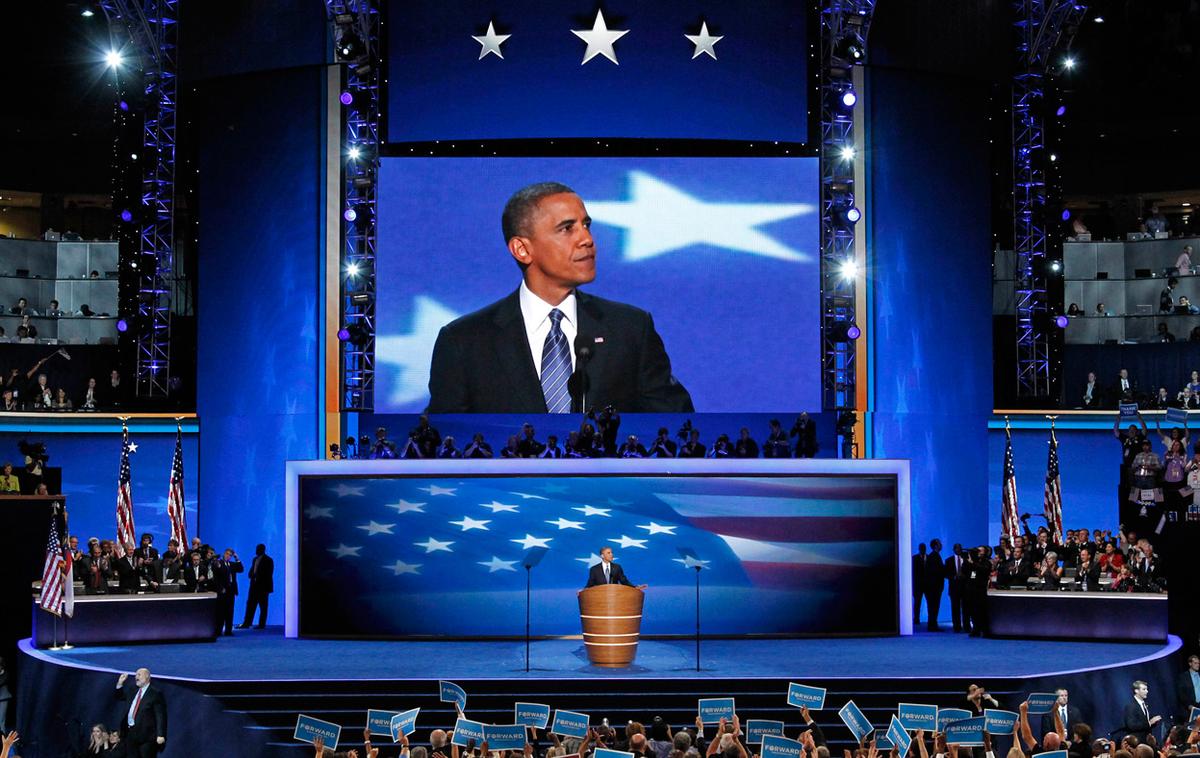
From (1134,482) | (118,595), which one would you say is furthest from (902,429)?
(118,595)

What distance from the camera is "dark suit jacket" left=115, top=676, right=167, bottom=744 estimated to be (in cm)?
1557

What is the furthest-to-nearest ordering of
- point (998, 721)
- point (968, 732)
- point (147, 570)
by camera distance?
point (147, 570)
point (998, 721)
point (968, 732)

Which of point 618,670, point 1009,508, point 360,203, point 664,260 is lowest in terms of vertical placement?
point 618,670

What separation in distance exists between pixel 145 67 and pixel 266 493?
25.5 feet

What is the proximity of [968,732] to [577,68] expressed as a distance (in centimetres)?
1760

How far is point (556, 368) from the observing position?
26.4 m

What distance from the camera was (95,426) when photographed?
90.1 feet

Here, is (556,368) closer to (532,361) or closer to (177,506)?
(532,361)

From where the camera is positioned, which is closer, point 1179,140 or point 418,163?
point 418,163

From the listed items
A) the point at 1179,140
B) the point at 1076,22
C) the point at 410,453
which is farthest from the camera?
the point at 1179,140

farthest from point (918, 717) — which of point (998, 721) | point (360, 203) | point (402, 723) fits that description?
point (360, 203)

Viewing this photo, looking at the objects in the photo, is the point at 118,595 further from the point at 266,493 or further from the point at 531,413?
the point at 531,413

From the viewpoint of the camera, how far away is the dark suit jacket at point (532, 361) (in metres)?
26.5

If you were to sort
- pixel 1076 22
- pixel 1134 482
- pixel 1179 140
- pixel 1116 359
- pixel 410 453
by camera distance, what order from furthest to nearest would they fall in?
pixel 1179 140 → pixel 1116 359 → pixel 1076 22 → pixel 410 453 → pixel 1134 482
